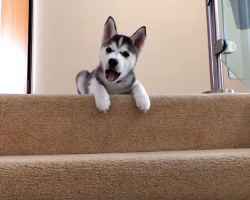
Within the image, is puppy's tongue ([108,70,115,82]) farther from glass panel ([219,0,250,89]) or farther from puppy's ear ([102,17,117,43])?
glass panel ([219,0,250,89])

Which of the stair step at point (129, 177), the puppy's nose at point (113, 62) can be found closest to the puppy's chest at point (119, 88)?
the puppy's nose at point (113, 62)

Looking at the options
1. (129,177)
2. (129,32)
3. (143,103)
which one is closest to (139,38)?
(143,103)

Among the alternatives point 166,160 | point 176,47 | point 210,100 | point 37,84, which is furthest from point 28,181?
point 176,47

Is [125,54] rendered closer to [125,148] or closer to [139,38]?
[139,38]

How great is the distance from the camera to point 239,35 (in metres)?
1.86

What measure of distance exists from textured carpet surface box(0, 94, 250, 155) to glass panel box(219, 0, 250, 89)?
41 cm

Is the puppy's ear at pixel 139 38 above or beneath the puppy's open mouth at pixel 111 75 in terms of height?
above

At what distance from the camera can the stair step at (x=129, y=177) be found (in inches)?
40.8

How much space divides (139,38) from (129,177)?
0.89 metres

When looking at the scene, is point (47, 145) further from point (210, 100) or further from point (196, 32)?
point (196, 32)

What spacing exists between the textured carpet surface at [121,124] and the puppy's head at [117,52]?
0.21m

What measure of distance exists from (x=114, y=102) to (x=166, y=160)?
1.27ft

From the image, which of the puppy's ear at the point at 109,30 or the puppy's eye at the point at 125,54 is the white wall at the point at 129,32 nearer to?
the puppy's ear at the point at 109,30

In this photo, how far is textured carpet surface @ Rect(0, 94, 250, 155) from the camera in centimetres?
130
